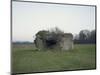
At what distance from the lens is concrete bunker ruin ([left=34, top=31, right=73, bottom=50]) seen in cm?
223

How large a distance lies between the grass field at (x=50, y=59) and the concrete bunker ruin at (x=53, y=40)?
6cm

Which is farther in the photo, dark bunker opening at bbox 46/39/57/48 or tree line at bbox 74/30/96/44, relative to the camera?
tree line at bbox 74/30/96/44

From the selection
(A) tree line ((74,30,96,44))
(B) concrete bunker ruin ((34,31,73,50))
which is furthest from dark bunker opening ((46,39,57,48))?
(A) tree line ((74,30,96,44))

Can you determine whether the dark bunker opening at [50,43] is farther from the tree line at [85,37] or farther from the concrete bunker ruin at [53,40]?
the tree line at [85,37]

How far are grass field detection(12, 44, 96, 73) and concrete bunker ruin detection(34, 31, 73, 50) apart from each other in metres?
0.06

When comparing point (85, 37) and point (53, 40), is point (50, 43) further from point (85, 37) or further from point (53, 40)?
point (85, 37)

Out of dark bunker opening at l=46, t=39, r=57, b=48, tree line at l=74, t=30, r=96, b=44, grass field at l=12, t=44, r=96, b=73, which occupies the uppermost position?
tree line at l=74, t=30, r=96, b=44

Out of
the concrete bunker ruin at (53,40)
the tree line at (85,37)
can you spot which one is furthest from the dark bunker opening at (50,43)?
the tree line at (85,37)

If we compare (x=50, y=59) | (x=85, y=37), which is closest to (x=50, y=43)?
(x=50, y=59)

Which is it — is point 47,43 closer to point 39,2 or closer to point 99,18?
point 39,2

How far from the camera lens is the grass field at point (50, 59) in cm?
216

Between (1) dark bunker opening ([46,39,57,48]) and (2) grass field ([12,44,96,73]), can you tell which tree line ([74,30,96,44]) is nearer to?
(2) grass field ([12,44,96,73])

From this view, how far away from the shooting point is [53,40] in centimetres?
227

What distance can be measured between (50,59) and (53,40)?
236 mm
